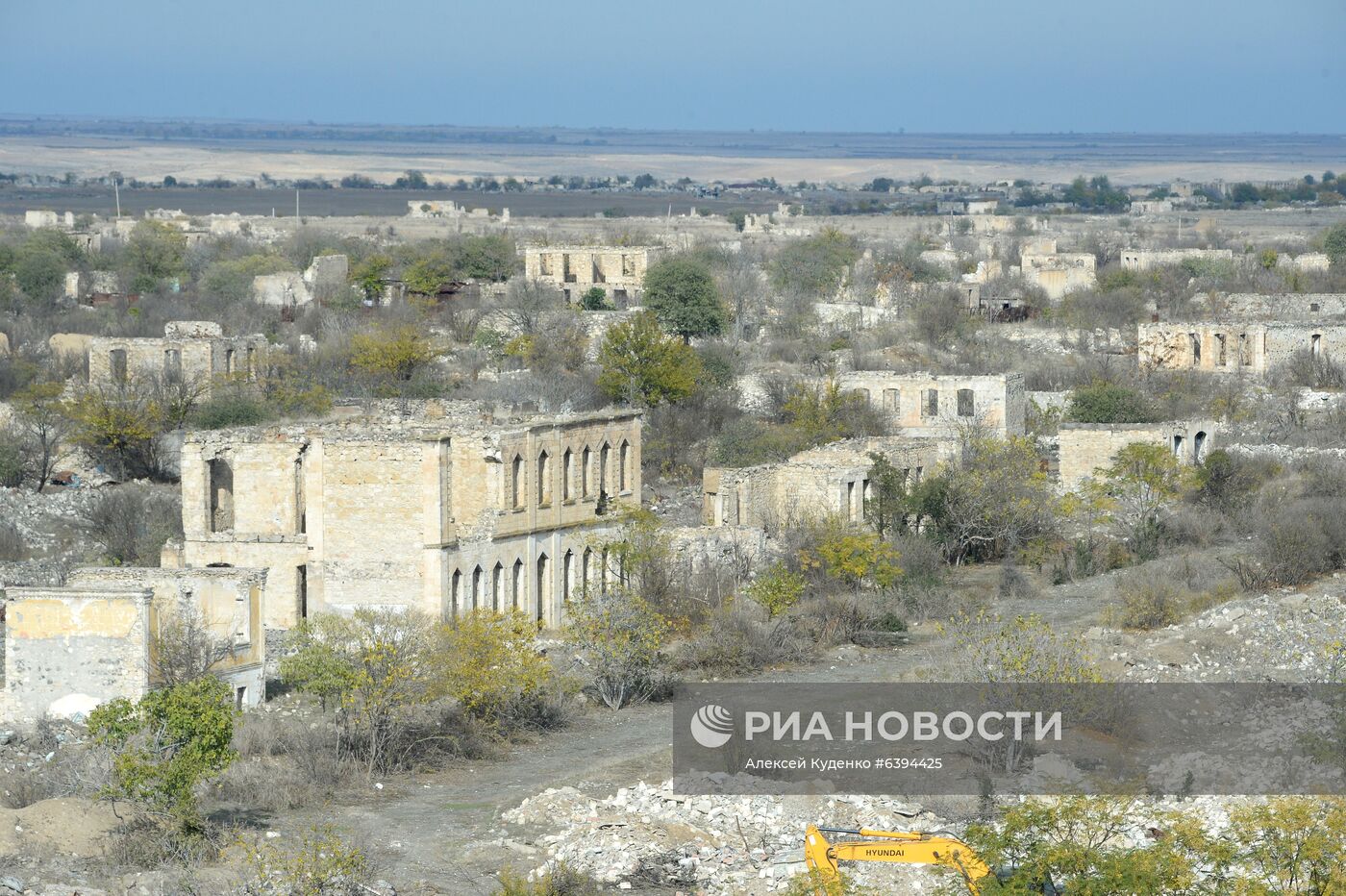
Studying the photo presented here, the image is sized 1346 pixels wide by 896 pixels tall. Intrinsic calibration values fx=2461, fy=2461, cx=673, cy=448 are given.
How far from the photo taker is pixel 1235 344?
52344mm

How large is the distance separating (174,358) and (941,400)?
15307 millimetres

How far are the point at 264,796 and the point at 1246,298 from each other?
42538 mm

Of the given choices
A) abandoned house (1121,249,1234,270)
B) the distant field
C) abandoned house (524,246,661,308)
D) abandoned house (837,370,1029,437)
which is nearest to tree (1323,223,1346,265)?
abandoned house (1121,249,1234,270)

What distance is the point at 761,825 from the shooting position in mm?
21797

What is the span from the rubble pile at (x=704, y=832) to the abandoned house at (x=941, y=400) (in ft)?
72.6

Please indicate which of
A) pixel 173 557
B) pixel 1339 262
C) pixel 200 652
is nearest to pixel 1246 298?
pixel 1339 262

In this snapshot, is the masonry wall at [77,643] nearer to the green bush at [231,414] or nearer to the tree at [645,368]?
the green bush at [231,414]

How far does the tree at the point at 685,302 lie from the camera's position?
57.9 metres

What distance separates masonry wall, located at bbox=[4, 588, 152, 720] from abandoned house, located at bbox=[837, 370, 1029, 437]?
20.9 meters

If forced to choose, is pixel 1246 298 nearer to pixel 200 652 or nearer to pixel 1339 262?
pixel 1339 262

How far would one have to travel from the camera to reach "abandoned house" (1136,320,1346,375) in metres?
52.2

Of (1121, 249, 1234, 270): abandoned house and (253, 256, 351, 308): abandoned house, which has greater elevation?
(1121, 249, 1234, 270): abandoned house

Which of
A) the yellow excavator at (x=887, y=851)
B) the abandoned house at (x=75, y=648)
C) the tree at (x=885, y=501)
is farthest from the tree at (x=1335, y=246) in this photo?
the yellow excavator at (x=887, y=851)

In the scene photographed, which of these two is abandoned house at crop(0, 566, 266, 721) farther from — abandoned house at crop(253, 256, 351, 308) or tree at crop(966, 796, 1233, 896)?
abandoned house at crop(253, 256, 351, 308)
